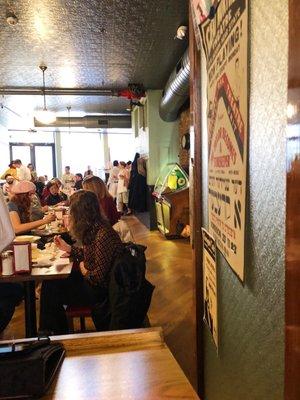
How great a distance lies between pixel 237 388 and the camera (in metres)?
1.16

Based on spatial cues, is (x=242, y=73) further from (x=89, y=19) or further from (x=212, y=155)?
(x=89, y=19)

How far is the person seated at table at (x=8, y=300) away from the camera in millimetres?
2598

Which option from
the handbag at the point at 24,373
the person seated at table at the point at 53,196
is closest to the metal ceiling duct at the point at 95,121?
the person seated at table at the point at 53,196

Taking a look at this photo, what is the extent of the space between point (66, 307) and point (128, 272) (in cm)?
80

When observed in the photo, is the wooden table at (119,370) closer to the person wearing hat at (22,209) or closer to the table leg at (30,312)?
the table leg at (30,312)

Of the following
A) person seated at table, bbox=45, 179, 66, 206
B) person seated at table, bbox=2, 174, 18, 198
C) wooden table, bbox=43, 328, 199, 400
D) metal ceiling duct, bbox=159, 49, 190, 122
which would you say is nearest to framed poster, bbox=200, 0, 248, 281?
wooden table, bbox=43, 328, 199, 400

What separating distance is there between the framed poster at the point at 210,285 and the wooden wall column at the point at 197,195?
7 cm

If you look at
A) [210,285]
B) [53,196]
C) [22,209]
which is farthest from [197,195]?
[53,196]

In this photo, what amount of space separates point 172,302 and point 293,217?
3098 millimetres

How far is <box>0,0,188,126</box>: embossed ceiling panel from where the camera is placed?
12.8 feet

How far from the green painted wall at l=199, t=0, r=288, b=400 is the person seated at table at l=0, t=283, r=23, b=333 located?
202cm

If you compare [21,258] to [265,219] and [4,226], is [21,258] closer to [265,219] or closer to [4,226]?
[4,226]

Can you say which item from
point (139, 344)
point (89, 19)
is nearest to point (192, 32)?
point (139, 344)

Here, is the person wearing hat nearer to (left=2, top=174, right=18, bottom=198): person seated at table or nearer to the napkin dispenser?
(left=2, top=174, right=18, bottom=198): person seated at table
